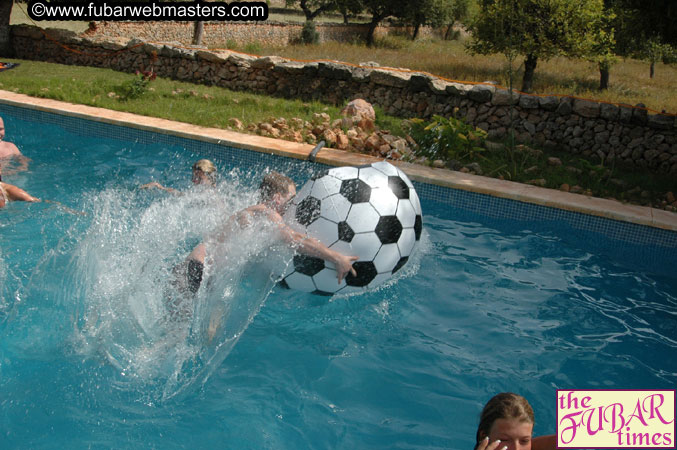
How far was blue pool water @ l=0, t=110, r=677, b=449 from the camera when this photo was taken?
12.2ft

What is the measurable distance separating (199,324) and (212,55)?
10367 mm

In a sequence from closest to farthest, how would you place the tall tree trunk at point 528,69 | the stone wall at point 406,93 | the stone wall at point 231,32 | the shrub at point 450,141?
the shrub at point 450,141
the stone wall at point 406,93
the tall tree trunk at point 528,69
the stone wall at point 231,32

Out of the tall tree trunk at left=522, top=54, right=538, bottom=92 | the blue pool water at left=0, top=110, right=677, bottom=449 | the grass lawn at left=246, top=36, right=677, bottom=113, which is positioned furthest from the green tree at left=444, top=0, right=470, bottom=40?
the blue pool water at left=0, top=110, right=677, bottom=449

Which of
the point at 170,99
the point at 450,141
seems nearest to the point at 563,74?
the point at 450,141

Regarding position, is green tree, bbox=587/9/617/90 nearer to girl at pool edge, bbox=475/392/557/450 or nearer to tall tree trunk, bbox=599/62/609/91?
tall tree trunk, bbox=599/62/609/91

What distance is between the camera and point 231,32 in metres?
26.9

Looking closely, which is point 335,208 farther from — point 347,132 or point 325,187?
point 347,132

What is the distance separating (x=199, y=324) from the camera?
4.38 metres

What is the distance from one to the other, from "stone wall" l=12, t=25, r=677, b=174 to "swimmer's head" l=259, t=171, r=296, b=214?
17.1ft

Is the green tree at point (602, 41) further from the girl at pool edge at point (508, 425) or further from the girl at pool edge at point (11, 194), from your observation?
the girl at pool edge at point (508, 425)

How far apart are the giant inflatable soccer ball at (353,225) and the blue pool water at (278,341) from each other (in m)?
0.33

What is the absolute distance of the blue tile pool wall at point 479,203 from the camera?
690 centimetres

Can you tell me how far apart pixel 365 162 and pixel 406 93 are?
3621 mm

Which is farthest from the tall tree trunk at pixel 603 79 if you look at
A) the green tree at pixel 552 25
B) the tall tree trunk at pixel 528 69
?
the tall tree trunk at pixel 528 69
